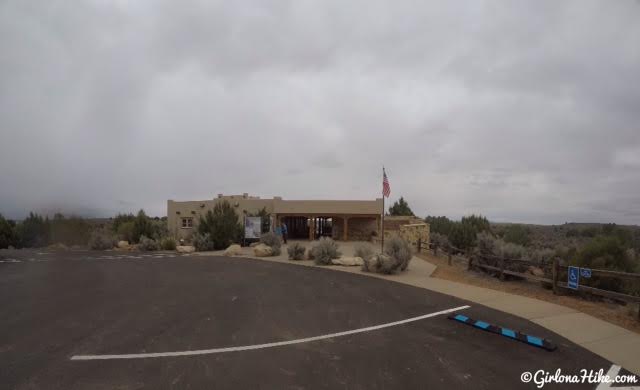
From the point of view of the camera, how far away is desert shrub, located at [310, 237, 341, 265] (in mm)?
18625

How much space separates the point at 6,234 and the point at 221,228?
22.0 meters

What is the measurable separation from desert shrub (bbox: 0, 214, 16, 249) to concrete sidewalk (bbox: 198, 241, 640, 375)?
37.0m

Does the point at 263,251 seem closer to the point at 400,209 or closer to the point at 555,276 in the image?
the point at 555,276

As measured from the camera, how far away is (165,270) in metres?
16.5

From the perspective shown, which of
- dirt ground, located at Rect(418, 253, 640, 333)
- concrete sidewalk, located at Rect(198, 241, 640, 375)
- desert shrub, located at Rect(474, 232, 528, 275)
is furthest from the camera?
desert shrub, located at Rect(474, 232, 528, 275)

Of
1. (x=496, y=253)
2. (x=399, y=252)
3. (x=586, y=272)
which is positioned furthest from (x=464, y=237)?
(x=586, y=272)

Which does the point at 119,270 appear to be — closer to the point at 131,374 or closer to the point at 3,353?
the point at 3,353

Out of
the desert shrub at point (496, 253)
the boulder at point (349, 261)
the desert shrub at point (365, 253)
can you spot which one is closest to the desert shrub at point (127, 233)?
the boulder at point (349, 261)

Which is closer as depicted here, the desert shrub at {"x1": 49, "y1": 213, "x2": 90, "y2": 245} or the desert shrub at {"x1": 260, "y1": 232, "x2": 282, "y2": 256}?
the desert shrub at {"x1": 260, "y1": 232, "x2": 282, "y2": 256}

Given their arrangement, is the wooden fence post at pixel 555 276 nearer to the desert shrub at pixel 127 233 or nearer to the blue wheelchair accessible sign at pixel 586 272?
the blue wheelchair accessible sign at pixel 586 272

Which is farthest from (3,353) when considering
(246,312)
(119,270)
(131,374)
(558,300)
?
(558,300)

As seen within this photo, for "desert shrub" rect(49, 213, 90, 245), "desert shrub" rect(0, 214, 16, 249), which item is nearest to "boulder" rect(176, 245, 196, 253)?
"desert shrub" rect(49, 213, 90, 245)

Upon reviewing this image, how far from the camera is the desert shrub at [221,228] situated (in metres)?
28.5

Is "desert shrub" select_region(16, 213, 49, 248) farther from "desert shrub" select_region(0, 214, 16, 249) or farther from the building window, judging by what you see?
the building window
